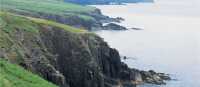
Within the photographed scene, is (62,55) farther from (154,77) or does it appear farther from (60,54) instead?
(154,77)

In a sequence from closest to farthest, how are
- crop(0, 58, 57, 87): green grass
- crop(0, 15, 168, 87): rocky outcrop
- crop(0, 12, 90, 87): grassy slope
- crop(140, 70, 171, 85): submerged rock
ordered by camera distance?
1. crop(0, 58, 57, 87): green grass
2. crop(0, 12, 90, 87): grassy slope
3. crop(0, 15, 168, 87): rocky outcrop
4. crop(140, 70, 171, 85): submerged rock

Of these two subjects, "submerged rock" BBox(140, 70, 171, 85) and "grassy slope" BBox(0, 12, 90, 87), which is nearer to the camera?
"grassy slope" BBox(0, 12, 90, 87)

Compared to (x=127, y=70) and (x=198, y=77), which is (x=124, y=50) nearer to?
(x=198, y=77)

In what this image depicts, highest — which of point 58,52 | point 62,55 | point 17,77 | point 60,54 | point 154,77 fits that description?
point 17,77

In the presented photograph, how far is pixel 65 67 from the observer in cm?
7912

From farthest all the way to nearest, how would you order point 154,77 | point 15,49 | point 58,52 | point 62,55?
1. point 154,77
2. point 58,52
3. point 62,55
4. point 15,49

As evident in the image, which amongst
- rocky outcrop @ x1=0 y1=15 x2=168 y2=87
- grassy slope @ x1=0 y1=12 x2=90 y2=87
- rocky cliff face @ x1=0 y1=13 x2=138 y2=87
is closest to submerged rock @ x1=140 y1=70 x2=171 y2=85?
rocky outcrop @ x1=0 y1=15 x2=168 y2=87

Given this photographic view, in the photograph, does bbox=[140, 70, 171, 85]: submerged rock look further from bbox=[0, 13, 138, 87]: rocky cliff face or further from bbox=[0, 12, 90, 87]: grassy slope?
bbox=[0, 12, 90, 87]: grassy slope

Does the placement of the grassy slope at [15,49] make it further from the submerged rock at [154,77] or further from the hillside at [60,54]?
the submerged rock at [154,77]

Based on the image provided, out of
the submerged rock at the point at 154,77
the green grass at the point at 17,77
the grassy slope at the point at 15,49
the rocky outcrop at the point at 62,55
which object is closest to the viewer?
the green grass at the point at 17,77

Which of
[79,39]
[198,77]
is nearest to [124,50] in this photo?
[198,77]

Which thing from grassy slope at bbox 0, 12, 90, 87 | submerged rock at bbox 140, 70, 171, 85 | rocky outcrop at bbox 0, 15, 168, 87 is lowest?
submerged rock at bbox 140, 70, 171, 85

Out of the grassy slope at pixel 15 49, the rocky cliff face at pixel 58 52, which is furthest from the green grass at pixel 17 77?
the rocky cliff face at pixel 58 52

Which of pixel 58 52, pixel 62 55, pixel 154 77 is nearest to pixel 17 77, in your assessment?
pixel 62 55
